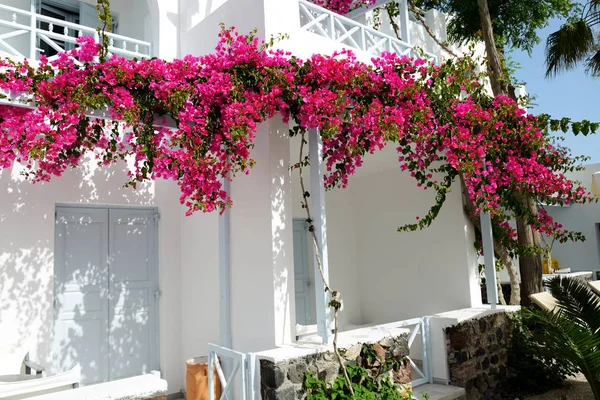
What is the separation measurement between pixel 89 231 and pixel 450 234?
16.4 ft

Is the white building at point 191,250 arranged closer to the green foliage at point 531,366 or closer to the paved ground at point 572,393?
the green foliage at point 531,366

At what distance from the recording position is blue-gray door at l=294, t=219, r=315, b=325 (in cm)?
826

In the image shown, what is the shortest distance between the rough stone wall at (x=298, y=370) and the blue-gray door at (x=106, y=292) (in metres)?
2.76

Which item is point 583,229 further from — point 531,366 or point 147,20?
point 147,20

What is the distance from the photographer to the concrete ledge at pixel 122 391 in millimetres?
3104

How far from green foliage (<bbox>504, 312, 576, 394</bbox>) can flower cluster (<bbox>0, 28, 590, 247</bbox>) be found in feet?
6.51

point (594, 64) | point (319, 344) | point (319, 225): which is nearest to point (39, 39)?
point (319, 225)

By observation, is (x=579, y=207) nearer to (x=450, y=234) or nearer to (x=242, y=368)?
(x=450, y=234)

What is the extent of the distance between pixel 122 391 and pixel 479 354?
4694mm

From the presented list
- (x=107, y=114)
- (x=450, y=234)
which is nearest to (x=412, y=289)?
(x=450, y=234)

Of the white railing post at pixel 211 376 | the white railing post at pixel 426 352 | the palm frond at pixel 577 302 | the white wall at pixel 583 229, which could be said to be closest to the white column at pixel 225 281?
the white railing post at pixel 211 376

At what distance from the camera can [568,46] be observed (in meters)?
9.13

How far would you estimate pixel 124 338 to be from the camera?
254 inches

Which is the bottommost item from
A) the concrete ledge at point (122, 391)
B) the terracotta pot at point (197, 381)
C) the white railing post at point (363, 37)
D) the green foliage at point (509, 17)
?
the terracotta pot at point (197, 381)
